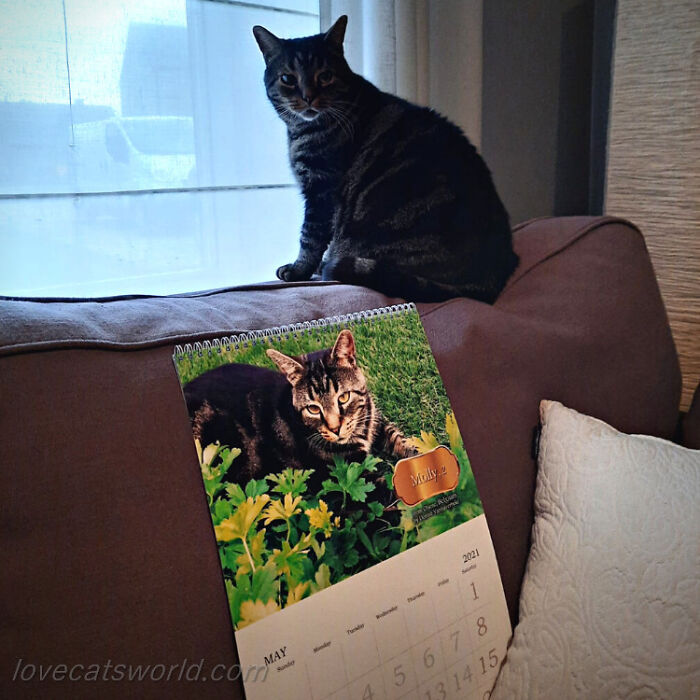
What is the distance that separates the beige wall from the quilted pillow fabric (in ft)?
1.71

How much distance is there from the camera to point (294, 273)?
1.09 m

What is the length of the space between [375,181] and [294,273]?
0.61ft

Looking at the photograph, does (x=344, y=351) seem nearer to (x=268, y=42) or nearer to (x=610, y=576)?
(x=610, y=576)

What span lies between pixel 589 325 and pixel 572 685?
41 centimetres

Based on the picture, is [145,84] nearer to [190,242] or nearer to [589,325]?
[190,242]

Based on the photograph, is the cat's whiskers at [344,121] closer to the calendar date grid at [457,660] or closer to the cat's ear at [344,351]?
the cat's ear at [344,351]

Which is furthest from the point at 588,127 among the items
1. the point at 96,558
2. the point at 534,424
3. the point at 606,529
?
the point at 96,558

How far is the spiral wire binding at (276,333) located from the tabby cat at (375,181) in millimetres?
188

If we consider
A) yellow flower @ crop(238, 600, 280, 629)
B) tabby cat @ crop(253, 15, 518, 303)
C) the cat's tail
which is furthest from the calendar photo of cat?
tabby cat @ crop(253, 15, 518, 303)

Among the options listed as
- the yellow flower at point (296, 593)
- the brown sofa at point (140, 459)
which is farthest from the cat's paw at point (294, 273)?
the yellow flower at point (296, 593)

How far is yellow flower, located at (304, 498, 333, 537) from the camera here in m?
0.58

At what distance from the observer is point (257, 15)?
1244mm

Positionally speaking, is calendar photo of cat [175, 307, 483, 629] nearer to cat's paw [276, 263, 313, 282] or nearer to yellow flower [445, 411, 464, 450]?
yellow flower [445, 411, 464, 450]

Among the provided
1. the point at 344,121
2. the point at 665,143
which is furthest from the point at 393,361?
the point at 665,143
